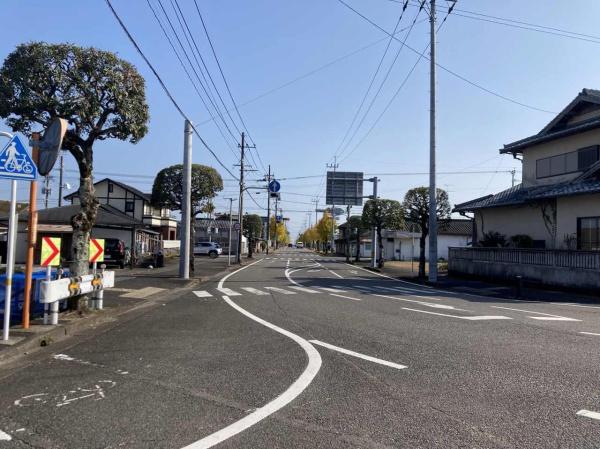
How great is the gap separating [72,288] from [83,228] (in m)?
1.64

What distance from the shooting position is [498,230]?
98.5 ft

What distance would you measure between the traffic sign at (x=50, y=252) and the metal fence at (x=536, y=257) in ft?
62.3

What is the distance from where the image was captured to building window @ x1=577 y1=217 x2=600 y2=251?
21750 mm

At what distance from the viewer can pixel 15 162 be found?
7.71 meters

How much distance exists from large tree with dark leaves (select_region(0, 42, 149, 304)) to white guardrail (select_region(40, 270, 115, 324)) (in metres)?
0.43

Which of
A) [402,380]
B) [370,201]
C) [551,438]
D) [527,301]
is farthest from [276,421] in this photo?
[370,201]

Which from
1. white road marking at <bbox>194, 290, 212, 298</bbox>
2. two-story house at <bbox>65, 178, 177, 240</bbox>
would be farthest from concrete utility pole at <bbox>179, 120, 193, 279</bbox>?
two-story house at <bbox>65, 178, 177, 240</bbox>

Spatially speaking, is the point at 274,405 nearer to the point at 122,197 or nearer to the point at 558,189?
the point at 558,189

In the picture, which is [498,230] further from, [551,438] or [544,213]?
[551,438]

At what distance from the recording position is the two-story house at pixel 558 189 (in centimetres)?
2245

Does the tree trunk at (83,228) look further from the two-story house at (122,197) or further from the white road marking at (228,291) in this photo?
the two-story house at (122,197)

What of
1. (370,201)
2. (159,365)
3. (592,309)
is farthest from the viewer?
(370,201)

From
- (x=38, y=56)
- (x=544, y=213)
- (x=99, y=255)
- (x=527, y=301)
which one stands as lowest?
(x=527, y=301)

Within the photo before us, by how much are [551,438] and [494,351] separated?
11.9ft
